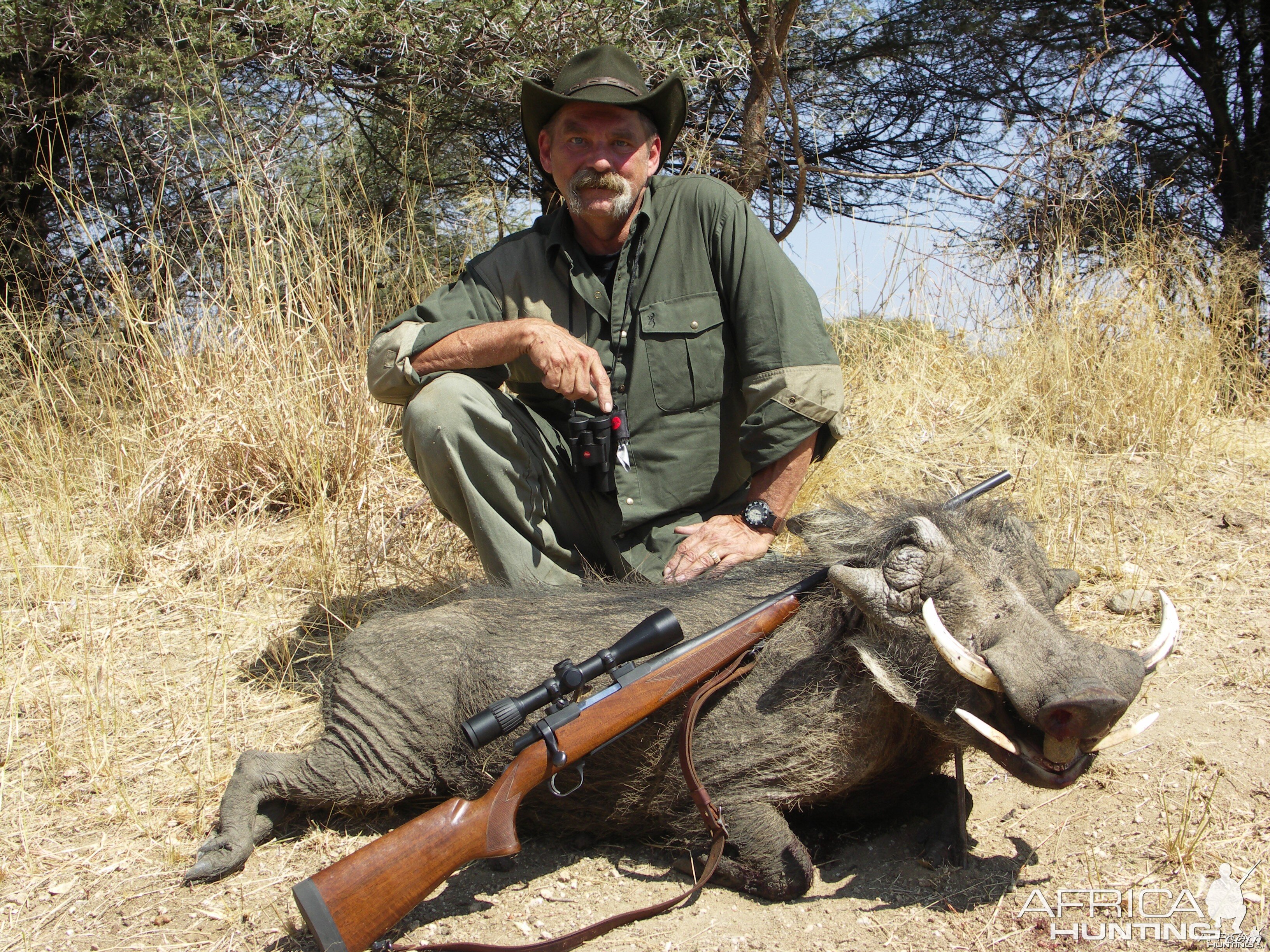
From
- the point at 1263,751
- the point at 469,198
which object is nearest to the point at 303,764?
the point at 1263,751

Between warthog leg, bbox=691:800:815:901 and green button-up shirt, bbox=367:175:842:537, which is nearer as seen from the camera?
warthog leg, bbox=691:800:815:901

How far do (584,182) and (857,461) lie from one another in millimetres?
2046

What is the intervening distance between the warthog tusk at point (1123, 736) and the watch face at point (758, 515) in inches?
55.3

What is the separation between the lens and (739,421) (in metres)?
3.62

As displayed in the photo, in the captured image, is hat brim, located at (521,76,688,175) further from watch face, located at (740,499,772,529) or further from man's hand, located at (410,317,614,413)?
watch face, located at (740,499,772,529)

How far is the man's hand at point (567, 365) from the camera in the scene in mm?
3127

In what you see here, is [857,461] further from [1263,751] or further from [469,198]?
[469,198]

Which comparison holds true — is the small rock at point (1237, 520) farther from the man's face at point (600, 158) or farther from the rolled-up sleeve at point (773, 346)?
the man's face at point (600, 158)

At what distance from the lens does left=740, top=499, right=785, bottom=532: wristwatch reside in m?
3.21

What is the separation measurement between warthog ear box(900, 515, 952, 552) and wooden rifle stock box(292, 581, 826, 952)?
317mm

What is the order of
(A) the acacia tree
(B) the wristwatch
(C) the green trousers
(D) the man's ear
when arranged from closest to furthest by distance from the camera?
(B) the wristwatch, (C) the green trousers, (D) the man's ear, (A) the acacia tree

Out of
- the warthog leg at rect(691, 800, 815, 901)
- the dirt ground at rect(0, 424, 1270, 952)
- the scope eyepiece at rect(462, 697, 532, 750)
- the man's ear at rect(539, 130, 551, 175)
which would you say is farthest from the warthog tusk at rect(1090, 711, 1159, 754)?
the man's ear at rect(539, 130, 551, 175)

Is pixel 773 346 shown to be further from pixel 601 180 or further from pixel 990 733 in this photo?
pixel 990 733

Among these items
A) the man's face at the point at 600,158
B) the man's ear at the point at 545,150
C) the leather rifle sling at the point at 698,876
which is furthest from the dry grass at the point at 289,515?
the man's face at the point at 600,158
